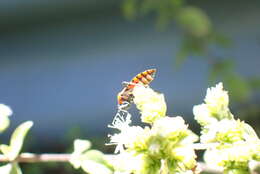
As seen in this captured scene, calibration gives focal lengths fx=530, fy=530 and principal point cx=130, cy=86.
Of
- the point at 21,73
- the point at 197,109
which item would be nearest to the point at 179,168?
the point at 197,109

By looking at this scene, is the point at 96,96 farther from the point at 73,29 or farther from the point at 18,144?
the point at 18,144

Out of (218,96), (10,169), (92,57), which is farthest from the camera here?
(92,57)

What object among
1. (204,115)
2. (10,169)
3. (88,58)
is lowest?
(10,169)

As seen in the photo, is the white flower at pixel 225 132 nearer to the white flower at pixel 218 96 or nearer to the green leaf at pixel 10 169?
the white flower at pixel 218 96

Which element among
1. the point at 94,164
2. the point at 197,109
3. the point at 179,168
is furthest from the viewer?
the point at 94,164

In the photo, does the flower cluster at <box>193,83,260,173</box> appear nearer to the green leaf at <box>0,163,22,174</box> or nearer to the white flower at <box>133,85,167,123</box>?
the white flower at <box>133,85,167,123</box>

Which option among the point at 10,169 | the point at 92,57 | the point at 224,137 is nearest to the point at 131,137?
the point at 224,137

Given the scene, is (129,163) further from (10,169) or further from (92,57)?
(92,57)
